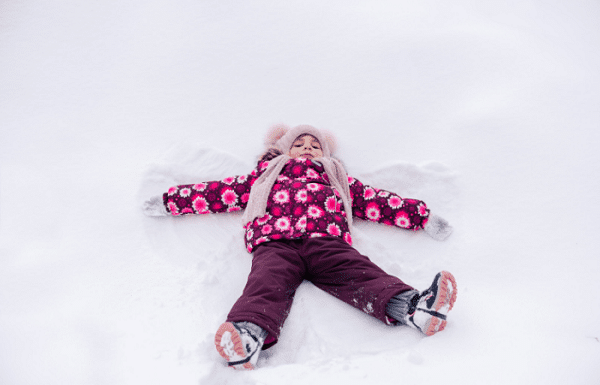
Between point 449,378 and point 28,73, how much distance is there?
258cm

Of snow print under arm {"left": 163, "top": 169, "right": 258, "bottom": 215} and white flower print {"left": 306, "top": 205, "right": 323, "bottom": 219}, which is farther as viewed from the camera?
snow print under arm {"left": 163, "top": 169, "right": 258, "bottom": 215}

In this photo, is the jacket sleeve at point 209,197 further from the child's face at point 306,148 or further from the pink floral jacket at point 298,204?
the child's face at point 306,148

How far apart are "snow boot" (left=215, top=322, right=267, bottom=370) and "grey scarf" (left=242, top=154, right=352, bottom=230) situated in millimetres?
607

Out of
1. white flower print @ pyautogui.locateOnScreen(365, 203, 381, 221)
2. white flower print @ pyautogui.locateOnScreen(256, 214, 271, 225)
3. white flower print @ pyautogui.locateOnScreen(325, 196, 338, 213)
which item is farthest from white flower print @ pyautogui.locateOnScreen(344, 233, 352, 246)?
white flower print @ pyautogui.locateOnScreen(256, 214, 271, 225)

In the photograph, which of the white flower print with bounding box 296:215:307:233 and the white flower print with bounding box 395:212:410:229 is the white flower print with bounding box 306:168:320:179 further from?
the white flower print with bounding box 395:212:410:229

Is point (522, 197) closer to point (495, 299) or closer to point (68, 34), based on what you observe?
point (495, 299)

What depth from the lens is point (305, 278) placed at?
1371mm

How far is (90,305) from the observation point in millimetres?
1276

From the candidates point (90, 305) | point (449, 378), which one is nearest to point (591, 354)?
point (449, 378)

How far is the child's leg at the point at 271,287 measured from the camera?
1.03 meters

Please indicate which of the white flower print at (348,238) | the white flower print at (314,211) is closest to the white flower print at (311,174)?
the white flower print at (314,211)

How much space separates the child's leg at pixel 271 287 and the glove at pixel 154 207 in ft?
1.88

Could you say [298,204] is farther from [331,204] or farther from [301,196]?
[331,204]

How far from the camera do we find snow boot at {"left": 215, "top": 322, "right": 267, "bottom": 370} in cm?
92
